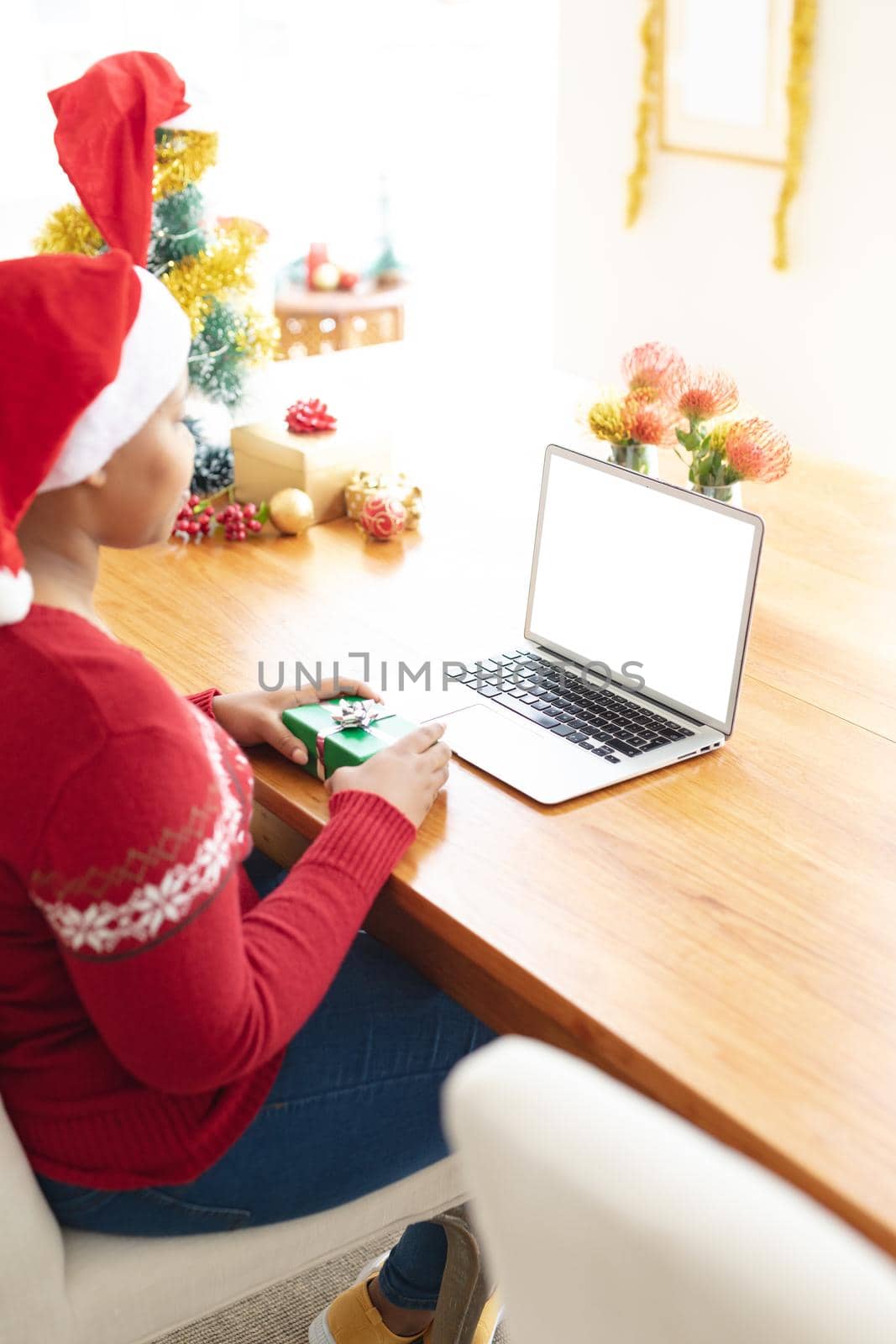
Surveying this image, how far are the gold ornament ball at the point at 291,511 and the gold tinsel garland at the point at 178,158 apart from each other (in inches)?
17.3

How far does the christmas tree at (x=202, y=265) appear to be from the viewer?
1.84 m

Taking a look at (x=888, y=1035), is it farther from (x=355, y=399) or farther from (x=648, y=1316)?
(x=355, y=399)

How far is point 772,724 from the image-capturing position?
1318mm

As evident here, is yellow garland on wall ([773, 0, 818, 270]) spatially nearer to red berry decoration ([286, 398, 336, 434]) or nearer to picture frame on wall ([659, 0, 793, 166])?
picture frame on wall ([659, 0, 793, 166])

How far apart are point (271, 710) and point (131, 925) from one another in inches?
17.4

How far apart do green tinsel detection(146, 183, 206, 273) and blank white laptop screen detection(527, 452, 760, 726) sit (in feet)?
2.42

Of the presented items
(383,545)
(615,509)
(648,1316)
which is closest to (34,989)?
(648,1316)

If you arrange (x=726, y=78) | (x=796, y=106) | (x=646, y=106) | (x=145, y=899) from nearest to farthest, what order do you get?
(x=145, y=899) → (x=796, y=106) → (x=726, y=78) → (x=646, y=106)

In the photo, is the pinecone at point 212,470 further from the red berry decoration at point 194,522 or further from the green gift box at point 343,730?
the green gift box at point 343,730

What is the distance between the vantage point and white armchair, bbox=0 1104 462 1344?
3.25 ft

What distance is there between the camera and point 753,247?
154 inches

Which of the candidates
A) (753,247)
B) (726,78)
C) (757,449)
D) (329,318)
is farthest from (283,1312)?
(329,318)

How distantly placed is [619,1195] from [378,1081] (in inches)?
23.6
